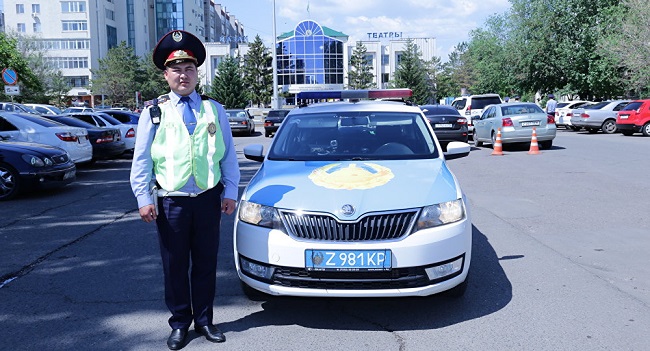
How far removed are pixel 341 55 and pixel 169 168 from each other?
91475mm

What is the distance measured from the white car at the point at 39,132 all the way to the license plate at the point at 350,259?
10.8 m

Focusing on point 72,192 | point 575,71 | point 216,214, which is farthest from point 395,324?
point 575,71

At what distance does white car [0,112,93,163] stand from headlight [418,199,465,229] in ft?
36.3

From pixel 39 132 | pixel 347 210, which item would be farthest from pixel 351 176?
pixel 39 132

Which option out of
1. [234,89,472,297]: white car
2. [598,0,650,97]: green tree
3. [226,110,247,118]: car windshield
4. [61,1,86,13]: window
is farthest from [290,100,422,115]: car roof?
[61,1,86,13]: window

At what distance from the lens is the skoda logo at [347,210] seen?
3938mm

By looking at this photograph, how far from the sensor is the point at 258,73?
87.8 metres

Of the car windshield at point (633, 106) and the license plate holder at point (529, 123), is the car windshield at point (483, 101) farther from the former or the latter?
the license plate holder at point (529, 123)

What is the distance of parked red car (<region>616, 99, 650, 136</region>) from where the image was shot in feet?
79.4

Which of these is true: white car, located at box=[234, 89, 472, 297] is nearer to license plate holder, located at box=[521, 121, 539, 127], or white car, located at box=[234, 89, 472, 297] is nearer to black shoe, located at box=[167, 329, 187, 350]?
black shoe, located at box=[167, 329, 187, 350]

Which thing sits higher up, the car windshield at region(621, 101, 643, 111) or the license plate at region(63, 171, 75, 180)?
the car windshield at region(621, 101, 643, 111)

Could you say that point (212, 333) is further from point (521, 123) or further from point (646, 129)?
point (646, 129)

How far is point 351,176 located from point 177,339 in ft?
5.65

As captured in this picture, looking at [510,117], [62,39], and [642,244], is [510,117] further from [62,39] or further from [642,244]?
[62,39]
